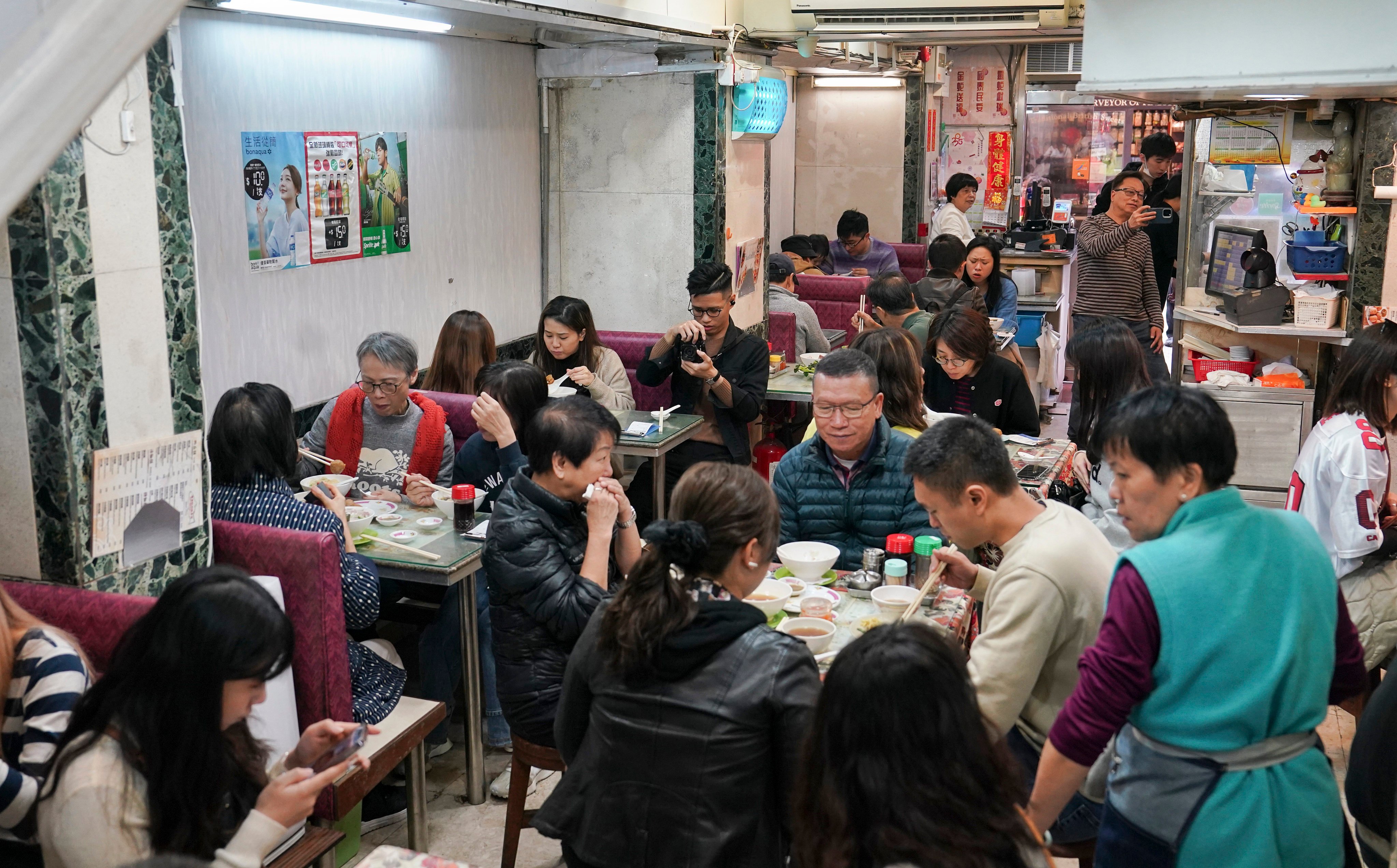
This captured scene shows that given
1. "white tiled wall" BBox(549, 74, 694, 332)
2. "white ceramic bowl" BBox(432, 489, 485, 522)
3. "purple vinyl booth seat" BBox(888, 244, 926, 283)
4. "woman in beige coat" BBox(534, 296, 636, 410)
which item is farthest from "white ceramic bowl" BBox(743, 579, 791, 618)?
"purple vinyl booth seat" BBox(888, 244, 926, 283)

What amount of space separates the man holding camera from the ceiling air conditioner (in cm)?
177

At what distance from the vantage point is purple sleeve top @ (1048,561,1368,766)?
7.06 ft

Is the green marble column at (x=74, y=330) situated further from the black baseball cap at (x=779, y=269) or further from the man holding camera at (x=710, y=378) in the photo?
the black baseball cap at (x=779, y=269)

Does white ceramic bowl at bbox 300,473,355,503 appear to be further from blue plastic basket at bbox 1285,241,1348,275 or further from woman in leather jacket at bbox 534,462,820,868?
blue plastic basket at bbox 1285,241,1348,275

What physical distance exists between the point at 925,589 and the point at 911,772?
4.76 ft

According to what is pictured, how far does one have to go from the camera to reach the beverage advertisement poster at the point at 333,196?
5477 mm

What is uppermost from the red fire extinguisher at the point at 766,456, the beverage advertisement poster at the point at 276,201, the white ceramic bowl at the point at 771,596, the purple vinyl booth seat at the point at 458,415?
the beverage advertisement poster at the point at 276,201

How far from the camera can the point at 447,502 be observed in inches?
170

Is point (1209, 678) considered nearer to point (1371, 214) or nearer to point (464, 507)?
point (464, 507)

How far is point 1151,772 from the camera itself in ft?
7.41

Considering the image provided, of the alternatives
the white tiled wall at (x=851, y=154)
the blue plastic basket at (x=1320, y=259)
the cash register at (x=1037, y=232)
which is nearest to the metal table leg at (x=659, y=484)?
the blue plastic basket at (x=1320, y=259)

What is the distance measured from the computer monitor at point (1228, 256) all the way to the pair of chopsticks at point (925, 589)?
4.15m

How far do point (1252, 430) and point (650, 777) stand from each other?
5289 millimetres

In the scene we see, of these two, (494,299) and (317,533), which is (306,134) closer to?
(494,299)
